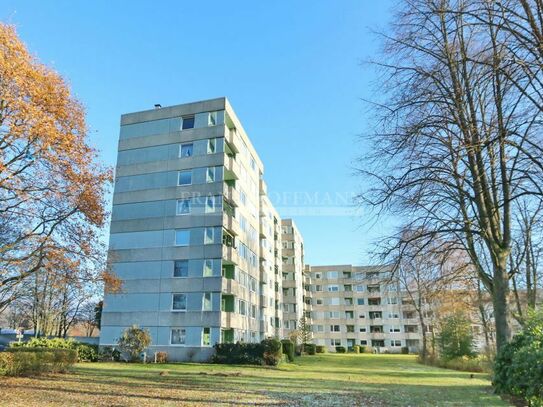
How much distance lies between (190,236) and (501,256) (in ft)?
84.8

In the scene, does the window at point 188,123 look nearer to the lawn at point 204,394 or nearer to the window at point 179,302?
the window at point 179,302

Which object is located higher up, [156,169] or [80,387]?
[156,169]

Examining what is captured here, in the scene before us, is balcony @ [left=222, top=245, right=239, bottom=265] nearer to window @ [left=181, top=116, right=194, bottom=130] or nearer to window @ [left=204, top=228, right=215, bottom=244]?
window @ [left=204, top=228, right=215, bottom=244]

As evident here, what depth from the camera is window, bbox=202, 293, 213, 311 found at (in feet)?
112

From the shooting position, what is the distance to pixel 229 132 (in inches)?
1578

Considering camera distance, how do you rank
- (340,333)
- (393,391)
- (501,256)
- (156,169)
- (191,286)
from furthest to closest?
1. (340,333)
2. (156,169)
3. (191,286)
4. (393,391)
5. (501,256)

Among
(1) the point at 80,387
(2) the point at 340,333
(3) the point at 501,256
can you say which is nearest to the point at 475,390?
(3) the point at 501,256

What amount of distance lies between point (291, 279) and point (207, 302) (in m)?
40.1

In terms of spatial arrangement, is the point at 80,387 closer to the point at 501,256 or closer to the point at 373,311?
the point at 501,256

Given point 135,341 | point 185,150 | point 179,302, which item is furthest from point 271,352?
point 185,150

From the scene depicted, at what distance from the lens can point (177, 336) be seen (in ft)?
112

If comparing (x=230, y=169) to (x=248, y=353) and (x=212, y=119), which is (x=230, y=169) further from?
(x=248, y=353)

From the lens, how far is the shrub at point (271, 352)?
104 ft

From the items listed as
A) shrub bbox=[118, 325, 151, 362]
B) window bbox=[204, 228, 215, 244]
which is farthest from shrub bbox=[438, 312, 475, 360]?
shrub bbox=[118, 325, 151, 362]
